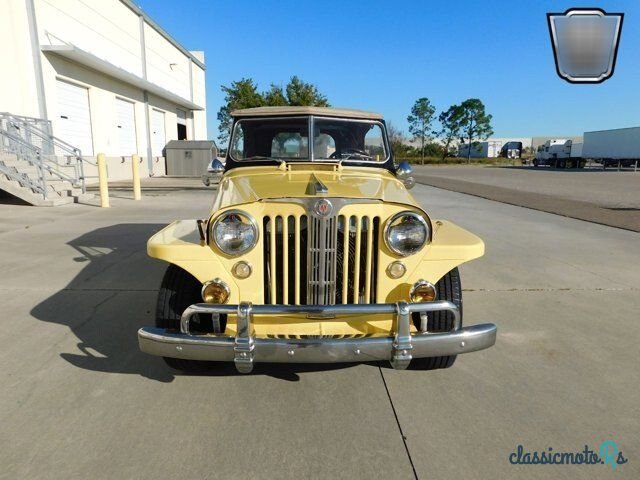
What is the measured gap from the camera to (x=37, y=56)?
13.7 metres

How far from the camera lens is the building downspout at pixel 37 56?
13.5m

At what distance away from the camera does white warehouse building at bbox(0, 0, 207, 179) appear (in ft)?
43.5

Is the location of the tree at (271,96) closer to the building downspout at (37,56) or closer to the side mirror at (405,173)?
the building downspout at (37,56)

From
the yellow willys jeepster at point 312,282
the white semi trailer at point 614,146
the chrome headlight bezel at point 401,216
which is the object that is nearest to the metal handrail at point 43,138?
the yellow willys jeepster at point 312,282

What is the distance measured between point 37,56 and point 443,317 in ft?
52.4

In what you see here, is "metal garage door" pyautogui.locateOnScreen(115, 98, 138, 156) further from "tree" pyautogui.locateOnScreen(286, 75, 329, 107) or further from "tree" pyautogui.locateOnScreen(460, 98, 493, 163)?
"tree" pyautogui.locateOnScreen(460, 98, 493, 163)

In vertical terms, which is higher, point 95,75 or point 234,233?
point 95,75

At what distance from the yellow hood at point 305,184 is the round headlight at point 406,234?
11 centimetres

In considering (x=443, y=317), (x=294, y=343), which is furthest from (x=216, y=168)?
(x=443, y=317)

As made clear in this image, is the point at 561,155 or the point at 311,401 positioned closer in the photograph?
the point at 311,401

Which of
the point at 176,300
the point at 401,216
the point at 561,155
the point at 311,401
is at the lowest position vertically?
the point at 311,401

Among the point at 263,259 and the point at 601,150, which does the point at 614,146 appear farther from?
the point at 263,259

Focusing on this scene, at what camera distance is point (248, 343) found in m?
2.21

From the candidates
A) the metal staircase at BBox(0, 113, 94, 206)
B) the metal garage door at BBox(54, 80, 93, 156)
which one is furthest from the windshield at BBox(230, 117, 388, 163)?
the metal garage door at BBox(54, 80, 93, 156)
